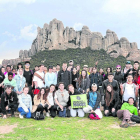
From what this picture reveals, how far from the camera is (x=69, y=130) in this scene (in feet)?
19.5

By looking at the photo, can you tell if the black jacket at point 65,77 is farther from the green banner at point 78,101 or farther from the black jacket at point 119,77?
the black jacket at point 119,77

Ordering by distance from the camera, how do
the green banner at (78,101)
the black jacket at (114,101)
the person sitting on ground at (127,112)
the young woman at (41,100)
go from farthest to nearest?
the black jacket at (114,101) < the green banner at (78,101) < the young woman at (41,100) < the person sitting on ground at (127,112)

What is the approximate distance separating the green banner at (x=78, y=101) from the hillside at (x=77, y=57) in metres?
41.1

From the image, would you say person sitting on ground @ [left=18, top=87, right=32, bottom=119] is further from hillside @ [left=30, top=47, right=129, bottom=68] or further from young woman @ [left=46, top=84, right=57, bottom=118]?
hillside @ [left=30, top=47, right=129, bottom=68]

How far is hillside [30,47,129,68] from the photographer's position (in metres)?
51.6

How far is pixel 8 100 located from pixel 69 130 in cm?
344

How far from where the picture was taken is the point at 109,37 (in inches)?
2569

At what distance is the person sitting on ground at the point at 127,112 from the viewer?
6489mm

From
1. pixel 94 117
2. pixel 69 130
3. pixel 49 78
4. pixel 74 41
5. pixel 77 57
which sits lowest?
pixel 69 130

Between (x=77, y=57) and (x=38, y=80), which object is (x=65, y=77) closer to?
(x=38, y=80)

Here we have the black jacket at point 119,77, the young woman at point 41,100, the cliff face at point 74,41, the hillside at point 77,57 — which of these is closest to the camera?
the young woman at point 41,100

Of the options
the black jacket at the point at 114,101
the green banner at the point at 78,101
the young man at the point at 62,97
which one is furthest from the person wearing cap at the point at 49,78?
the black jacket at the point at 114,101

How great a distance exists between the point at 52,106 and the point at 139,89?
4.26 meters

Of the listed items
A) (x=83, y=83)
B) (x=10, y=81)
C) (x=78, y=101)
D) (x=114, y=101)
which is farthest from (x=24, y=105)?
(x=114, y=101)
